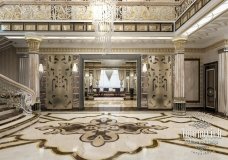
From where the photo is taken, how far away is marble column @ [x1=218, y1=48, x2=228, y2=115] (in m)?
8.34

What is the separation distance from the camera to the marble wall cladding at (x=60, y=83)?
1020cm

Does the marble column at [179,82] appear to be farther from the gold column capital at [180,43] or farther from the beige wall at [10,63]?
the beige wall at [10,63]

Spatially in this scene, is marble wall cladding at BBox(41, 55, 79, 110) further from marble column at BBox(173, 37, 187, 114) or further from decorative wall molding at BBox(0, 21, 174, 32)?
marble column at BBox(173, 37, 187, 114)

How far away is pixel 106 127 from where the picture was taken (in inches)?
235

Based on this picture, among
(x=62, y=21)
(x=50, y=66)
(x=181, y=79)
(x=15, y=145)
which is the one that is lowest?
(x=15, y=145)

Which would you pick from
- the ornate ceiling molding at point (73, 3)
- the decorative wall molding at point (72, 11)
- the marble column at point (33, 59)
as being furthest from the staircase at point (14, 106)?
the ornate ceiling molding at point (73, 3)

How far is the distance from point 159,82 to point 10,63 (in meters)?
7.30

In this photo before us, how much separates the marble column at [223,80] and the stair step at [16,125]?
713 cm

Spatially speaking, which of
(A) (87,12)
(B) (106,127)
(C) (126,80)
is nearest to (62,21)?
(A) (87,12)

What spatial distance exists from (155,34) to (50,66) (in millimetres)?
5180

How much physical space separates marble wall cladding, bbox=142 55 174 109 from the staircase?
5.36 meters

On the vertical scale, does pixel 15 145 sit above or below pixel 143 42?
below

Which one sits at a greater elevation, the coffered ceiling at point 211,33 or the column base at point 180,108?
the coffered ceiling at point 211,33

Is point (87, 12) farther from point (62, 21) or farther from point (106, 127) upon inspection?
point (106, 127)
